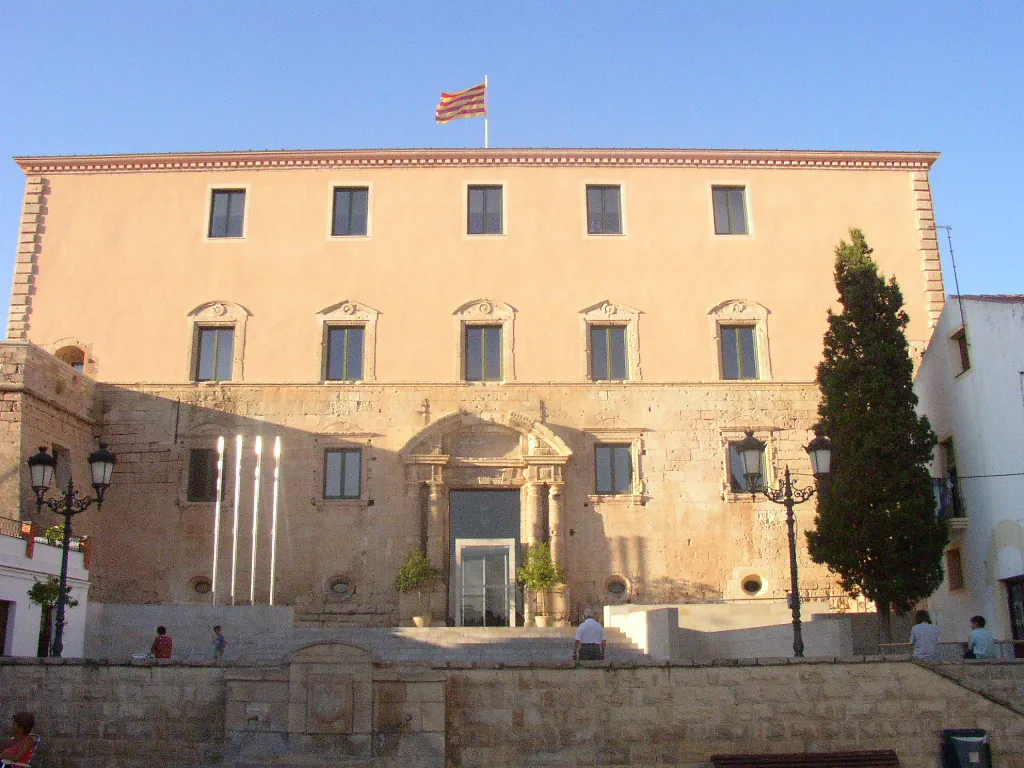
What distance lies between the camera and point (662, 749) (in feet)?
48.0

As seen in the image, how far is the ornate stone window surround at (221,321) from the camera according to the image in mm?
26625

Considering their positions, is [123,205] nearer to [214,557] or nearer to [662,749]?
[214,557]

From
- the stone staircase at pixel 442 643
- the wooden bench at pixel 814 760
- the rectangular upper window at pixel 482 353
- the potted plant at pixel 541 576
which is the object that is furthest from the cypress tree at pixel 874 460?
the rectangular upper window at pixel 482 353

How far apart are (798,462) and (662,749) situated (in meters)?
12.6

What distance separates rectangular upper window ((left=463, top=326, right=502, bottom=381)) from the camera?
26.6 metres

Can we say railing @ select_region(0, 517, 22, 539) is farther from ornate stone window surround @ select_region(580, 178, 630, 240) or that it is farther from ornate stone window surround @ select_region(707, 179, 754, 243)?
ornate stone window surround @ select_region(707, 179, 754, 243)

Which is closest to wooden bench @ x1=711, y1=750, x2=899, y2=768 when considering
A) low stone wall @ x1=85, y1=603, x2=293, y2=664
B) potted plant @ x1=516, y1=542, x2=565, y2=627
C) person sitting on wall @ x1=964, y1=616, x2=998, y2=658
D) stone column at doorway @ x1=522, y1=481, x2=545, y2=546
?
person sitting on wall @ x1=964, y1=616, x2=998, y2=658

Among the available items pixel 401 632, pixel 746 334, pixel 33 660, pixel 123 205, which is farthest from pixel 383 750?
pixel 123 205

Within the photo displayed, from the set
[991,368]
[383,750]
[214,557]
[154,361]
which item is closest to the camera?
[383,750]

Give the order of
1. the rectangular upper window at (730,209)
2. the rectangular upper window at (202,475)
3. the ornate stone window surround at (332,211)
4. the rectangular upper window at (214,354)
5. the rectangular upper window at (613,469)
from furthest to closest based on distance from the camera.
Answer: the rectangular upper window at (730,209) < the ornate stone window surround at (332,211) < the rectangular upper window at (214,354) < the rectangular upper window at (613,469) < the rectangular upper window at (202,475)

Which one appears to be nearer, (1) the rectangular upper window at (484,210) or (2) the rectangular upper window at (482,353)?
(2) the rectangular upper window at (482,353)

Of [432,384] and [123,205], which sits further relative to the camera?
[123,205]

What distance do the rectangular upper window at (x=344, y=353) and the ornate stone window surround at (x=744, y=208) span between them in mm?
8890

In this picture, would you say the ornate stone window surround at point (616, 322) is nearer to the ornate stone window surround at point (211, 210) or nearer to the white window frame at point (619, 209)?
the white window frame at point (619, 209)
